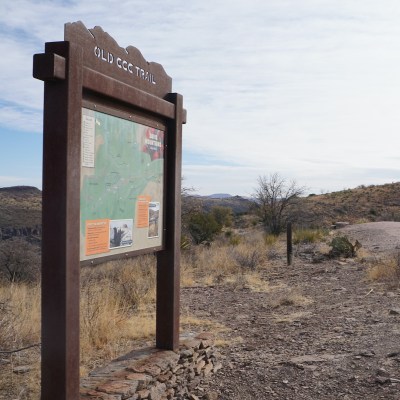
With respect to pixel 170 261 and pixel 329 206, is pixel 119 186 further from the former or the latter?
pixel 329 206

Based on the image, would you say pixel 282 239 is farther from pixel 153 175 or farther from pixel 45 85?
pixel 45 85

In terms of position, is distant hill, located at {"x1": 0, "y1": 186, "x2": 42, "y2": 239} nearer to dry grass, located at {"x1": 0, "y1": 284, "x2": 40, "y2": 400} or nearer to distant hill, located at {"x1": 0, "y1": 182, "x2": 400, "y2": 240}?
distant hill, located at {"x1": 0, "y1": 182, "x2": 400, "y2": 240}

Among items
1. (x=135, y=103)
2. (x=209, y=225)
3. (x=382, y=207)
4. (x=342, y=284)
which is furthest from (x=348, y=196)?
(x=135, y=103)

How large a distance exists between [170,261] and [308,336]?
2.67 meters

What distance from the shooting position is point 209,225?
1939 cm

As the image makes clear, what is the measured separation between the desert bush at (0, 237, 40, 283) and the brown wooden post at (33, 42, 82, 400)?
7705 mm

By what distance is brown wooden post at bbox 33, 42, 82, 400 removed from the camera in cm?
348

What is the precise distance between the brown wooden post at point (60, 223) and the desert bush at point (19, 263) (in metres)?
7.71

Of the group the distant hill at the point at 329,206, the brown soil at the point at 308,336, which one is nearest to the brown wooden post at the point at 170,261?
the brown soil at the point at 308,336

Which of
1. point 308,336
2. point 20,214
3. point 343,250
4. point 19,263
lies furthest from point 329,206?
point 308,336

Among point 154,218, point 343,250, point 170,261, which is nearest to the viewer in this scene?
point 154,218

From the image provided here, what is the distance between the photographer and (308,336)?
6898 mm

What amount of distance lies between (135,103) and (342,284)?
7.81 metres

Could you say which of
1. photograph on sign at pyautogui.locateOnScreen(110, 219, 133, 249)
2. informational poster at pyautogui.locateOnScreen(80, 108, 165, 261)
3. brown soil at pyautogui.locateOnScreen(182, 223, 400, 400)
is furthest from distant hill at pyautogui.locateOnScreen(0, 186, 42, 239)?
photograph on sign at pyautogui.locateOnScreen(110, 219, 133, 249)
